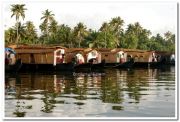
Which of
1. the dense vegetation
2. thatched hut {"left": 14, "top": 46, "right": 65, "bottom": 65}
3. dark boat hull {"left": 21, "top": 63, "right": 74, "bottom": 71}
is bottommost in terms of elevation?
dark boat hull {"left": 21, "top": 63, "right": 74, "bottom": 71}

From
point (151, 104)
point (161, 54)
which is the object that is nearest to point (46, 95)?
point (151, 104)

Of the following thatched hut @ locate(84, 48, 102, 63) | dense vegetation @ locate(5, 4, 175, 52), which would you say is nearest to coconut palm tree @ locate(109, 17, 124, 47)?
dense vegetation @ locate(5, 4, 175, 52)

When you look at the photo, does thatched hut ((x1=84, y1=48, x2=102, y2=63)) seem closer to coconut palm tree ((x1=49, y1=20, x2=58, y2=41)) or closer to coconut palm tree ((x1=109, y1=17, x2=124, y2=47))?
coconut palm tree ((x1=49, y1=20, x2=58, y2=41))

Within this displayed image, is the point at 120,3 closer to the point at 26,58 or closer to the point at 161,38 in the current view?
the point at 26,58

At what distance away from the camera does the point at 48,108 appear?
10.4 metres

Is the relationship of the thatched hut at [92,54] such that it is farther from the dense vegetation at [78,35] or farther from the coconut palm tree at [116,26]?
the coconut palm tree at [116,26]

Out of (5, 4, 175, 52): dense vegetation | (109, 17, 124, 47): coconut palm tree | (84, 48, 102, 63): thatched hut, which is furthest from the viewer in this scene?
(109, 17, 124, 47): coconut palm tree

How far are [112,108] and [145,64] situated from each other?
34.2 meters

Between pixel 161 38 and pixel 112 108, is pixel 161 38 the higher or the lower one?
the higher one

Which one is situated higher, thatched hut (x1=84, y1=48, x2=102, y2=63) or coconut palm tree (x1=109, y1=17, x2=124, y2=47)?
coconut palm tree (x1=109, y1=17, x2=124, y2=47)

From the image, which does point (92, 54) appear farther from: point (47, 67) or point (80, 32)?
point (80, 32)

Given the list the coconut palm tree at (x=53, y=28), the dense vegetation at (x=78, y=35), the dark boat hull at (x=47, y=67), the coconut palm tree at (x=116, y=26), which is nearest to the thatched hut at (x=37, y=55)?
the dark boat hull at (x=47, y=67)

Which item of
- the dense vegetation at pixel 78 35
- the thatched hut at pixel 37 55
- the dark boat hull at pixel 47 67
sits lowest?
the dark boat hull at pixel 47 67

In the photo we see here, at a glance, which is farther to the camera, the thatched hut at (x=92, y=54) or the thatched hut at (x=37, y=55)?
the thatched hut at (x=92, y=54)
